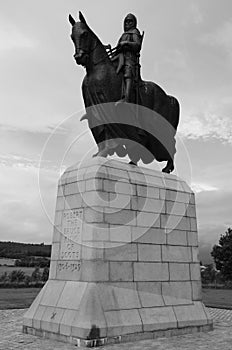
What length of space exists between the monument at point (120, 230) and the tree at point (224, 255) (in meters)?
36.9

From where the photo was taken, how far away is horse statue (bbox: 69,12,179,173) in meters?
11.0

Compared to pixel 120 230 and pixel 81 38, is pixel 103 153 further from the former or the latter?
pixel 81 38

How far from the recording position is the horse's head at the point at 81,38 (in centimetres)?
1070

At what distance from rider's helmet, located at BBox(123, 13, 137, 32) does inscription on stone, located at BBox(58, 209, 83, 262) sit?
5849 millimetres

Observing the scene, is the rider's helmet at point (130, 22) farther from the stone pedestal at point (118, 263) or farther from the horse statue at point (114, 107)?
the stone pedestal at point (118, 263)

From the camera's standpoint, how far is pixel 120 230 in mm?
10102

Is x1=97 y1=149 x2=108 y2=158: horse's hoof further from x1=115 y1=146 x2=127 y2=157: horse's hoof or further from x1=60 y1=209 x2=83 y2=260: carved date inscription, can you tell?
x1=60 y1=209 x2=83 y2=260: carved date inscription

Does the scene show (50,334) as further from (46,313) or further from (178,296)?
(178,296)

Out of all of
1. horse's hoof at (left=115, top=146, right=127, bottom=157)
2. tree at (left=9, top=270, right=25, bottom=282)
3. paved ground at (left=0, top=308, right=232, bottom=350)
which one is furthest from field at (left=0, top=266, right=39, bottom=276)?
horse's hoof at (left=115, top=146, right=127, bottom=157)

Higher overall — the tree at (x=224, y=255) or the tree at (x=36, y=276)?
the tree at (x=224, y=255)

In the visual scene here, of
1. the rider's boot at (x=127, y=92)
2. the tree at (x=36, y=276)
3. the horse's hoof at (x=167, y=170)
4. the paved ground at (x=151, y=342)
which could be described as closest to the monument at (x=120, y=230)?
the rider's boot at (x=127, y=92)

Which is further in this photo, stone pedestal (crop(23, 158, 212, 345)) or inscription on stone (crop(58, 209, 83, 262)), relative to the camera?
inscription on stone (crop(58, 209, 83, 262))

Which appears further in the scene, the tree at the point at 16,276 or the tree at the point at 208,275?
the tree at the point at 208,275

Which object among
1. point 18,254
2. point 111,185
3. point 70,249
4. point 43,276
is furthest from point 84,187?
point 18,254
